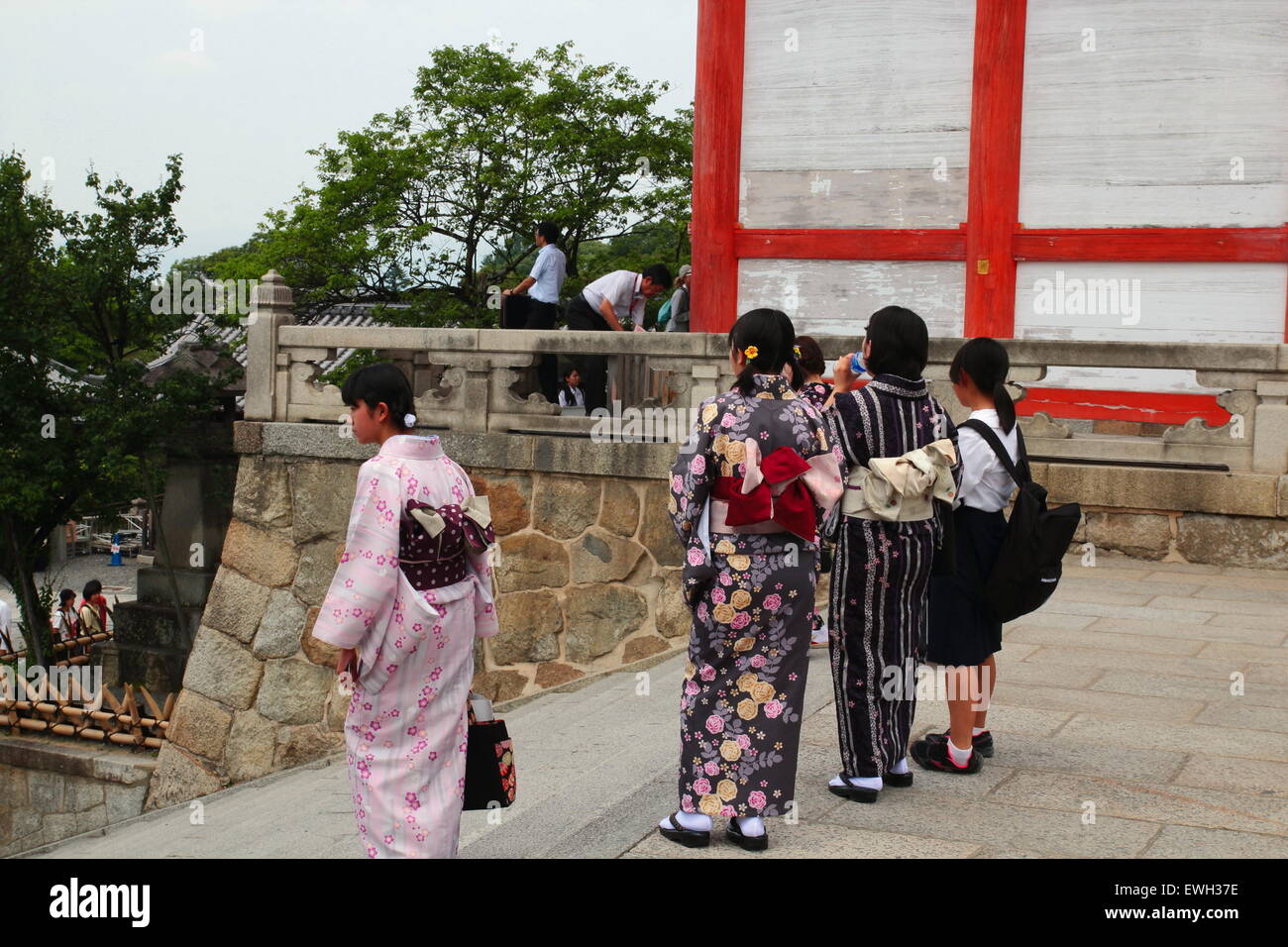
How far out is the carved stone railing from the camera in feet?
26.1

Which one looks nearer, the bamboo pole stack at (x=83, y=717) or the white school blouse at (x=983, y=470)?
the white school blouse at (x=983, y=470)

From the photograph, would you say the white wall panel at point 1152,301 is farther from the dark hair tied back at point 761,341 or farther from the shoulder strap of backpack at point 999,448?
the dark hair tied back at point 761,341

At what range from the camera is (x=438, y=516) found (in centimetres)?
391

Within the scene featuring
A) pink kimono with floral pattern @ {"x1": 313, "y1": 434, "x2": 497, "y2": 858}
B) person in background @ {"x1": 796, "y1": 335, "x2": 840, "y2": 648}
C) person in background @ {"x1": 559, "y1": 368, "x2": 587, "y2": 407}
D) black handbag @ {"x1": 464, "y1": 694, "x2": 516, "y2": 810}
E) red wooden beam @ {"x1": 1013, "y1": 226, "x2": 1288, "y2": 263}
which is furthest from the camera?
person in background @ {"x1": 559, "y1": 368, "x2": 587, "y2": 407}

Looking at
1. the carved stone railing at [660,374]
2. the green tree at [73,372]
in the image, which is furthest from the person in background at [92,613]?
the carved stone railing at [660,374]

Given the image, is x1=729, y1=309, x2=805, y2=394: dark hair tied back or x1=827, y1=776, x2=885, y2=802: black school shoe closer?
x1=729, y1=309, x2=805, y2=394: dark hair tied back

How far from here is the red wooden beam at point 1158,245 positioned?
29.5 feet

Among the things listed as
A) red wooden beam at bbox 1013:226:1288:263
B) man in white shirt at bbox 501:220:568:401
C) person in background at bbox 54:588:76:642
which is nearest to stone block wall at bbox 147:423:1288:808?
man in white shirt at bbox 501:220:568:401

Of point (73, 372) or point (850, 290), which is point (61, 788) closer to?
point (73, 372)

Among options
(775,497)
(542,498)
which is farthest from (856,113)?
(775,497)

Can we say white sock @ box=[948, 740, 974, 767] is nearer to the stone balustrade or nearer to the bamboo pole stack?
the stone balustrade

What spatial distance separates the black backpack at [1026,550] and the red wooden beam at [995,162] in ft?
17.3

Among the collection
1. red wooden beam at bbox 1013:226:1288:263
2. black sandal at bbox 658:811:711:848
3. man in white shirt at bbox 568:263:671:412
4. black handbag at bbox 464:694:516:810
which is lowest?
black sandal at bbox 658:811:711:848

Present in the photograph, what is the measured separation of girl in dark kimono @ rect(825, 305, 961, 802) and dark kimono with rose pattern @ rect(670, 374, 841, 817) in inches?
12.1
